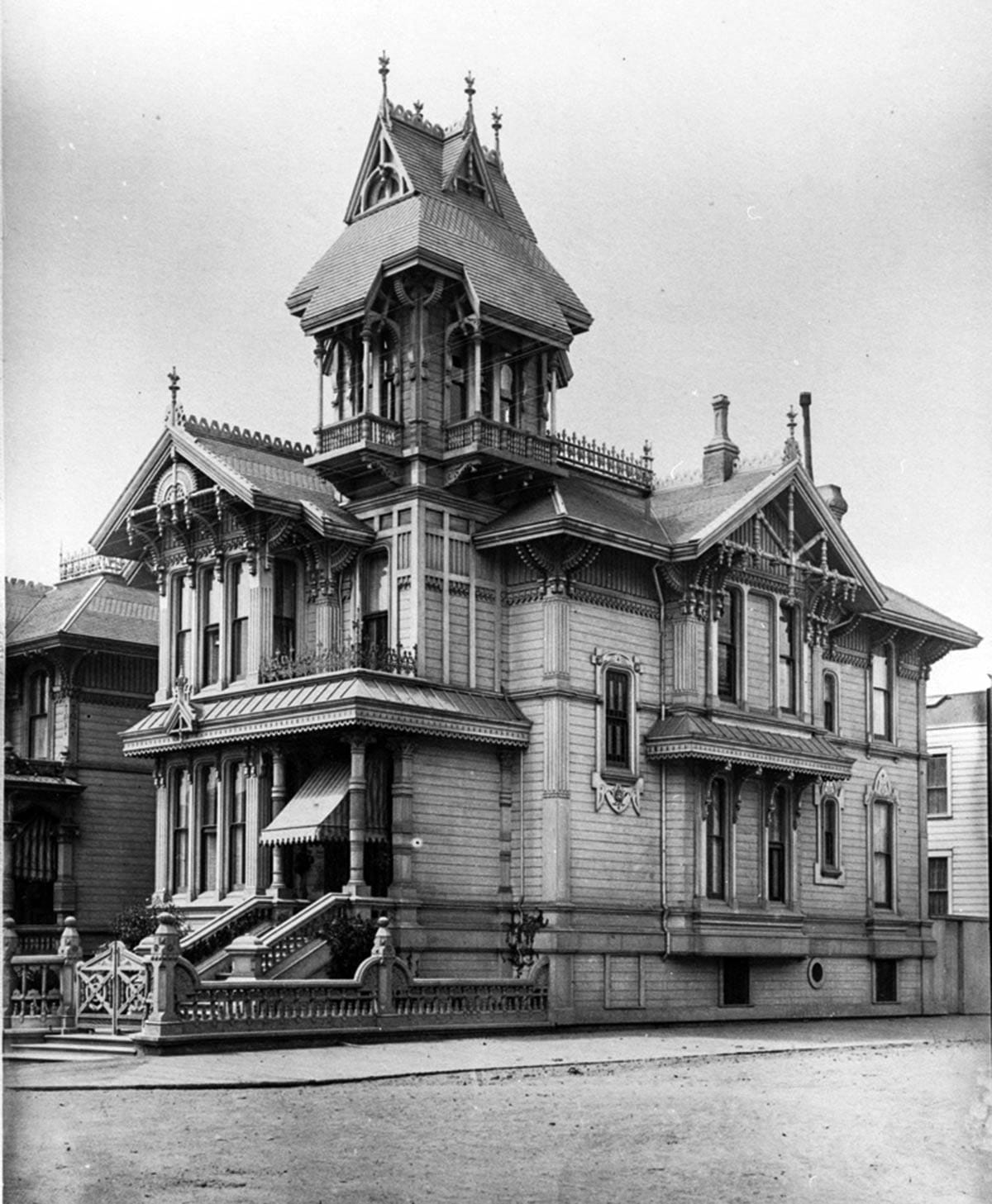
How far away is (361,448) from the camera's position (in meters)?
32.1

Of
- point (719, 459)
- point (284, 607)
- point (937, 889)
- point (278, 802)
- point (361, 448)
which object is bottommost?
point (937, 889)

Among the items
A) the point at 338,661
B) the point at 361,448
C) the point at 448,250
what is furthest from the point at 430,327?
the point at 338,661

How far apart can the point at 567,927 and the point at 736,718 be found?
19.6 ft

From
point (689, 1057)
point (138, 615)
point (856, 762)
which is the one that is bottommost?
point (689, 1057)

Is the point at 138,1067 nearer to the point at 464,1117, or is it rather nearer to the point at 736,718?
the point at 464,1117

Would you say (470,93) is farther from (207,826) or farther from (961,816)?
(961,816)

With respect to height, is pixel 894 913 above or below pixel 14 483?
below

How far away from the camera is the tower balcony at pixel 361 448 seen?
3238cm

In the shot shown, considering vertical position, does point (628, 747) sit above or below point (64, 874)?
above

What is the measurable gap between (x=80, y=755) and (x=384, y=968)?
14.1 metres

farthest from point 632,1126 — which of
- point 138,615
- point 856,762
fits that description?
point 138,615

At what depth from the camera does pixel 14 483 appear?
58.2 feet

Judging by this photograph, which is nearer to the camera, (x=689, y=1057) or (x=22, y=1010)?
(x=689, y=1057)

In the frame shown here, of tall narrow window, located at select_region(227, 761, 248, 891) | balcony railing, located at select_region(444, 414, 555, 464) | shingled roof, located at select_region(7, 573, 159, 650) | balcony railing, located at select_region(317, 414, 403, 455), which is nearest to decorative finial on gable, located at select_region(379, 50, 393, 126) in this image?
balcony railing, located at select_region(317, 414, 403, 455)
